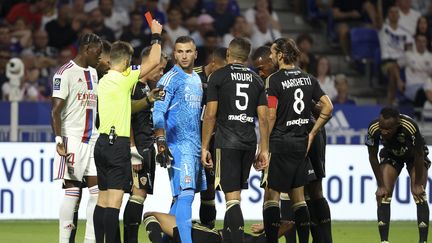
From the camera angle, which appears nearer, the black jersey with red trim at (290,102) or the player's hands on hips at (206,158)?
the player's hands on hips at (206,158)

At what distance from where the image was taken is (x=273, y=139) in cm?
1240

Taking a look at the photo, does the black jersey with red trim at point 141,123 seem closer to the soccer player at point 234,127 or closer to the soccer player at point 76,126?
the soccer player at point 76,126

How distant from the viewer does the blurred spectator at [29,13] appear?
22.1 metres

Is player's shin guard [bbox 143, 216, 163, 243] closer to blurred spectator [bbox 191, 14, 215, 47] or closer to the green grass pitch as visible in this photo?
the green grass pitch

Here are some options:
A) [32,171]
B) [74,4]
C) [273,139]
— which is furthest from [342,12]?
[273,139]

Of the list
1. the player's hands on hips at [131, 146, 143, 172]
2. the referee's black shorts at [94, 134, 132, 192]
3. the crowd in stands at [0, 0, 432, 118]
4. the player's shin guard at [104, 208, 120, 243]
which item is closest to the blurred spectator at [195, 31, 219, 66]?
the crowd in stands at [0, 0, 432, 118]

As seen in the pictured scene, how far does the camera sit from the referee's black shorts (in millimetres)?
11727

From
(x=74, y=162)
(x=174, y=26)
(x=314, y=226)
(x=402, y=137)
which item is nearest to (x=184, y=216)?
(x=74, y=162)

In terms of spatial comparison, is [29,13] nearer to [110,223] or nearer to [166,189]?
[166,189]

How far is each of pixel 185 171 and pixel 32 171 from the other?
5.85 metres

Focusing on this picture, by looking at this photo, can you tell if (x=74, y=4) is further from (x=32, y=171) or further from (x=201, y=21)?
(x=32, y=171)

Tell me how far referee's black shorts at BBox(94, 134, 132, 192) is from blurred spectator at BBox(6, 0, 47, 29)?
35.0 feet

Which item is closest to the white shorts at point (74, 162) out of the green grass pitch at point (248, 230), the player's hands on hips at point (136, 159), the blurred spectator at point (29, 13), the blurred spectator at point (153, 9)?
the player's hands on hips at point (136, 159)

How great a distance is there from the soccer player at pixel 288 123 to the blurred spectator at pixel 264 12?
10.7 meters
